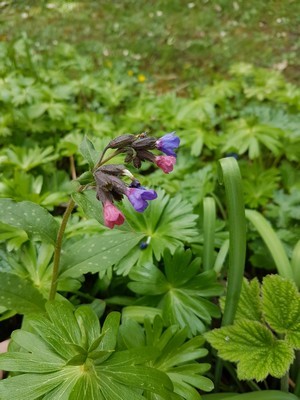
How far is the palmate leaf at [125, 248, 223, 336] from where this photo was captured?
4.84 ft

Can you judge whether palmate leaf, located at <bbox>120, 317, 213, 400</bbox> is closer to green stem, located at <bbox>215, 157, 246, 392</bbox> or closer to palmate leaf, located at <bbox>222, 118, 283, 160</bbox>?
green stem, located at <bbox>215, 157, 246, 392</bbox>

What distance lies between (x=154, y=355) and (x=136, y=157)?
0.54m

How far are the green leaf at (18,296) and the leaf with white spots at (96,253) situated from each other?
0.11 metres

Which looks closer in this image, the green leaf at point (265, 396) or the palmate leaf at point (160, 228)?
the green leaf at point (265, 396)

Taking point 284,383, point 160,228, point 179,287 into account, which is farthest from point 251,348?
point 160,228

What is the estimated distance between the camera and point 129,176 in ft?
3.59

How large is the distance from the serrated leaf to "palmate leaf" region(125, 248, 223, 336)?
84mm

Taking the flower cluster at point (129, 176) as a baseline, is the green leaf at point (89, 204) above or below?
below

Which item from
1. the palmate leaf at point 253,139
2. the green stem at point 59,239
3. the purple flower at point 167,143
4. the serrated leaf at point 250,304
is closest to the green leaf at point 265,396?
the serrated leaf at point 250,304

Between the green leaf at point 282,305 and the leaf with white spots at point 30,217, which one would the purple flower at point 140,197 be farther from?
the green leaf at point 282,305

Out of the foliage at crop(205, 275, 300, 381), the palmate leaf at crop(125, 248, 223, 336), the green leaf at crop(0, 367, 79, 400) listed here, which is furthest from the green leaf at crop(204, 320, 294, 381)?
the green leaf at crop(0, 367, 79, 400)

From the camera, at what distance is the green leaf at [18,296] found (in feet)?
4.30

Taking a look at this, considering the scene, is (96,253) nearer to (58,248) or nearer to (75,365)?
(58,248)

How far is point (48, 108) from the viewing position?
2.50 meters
